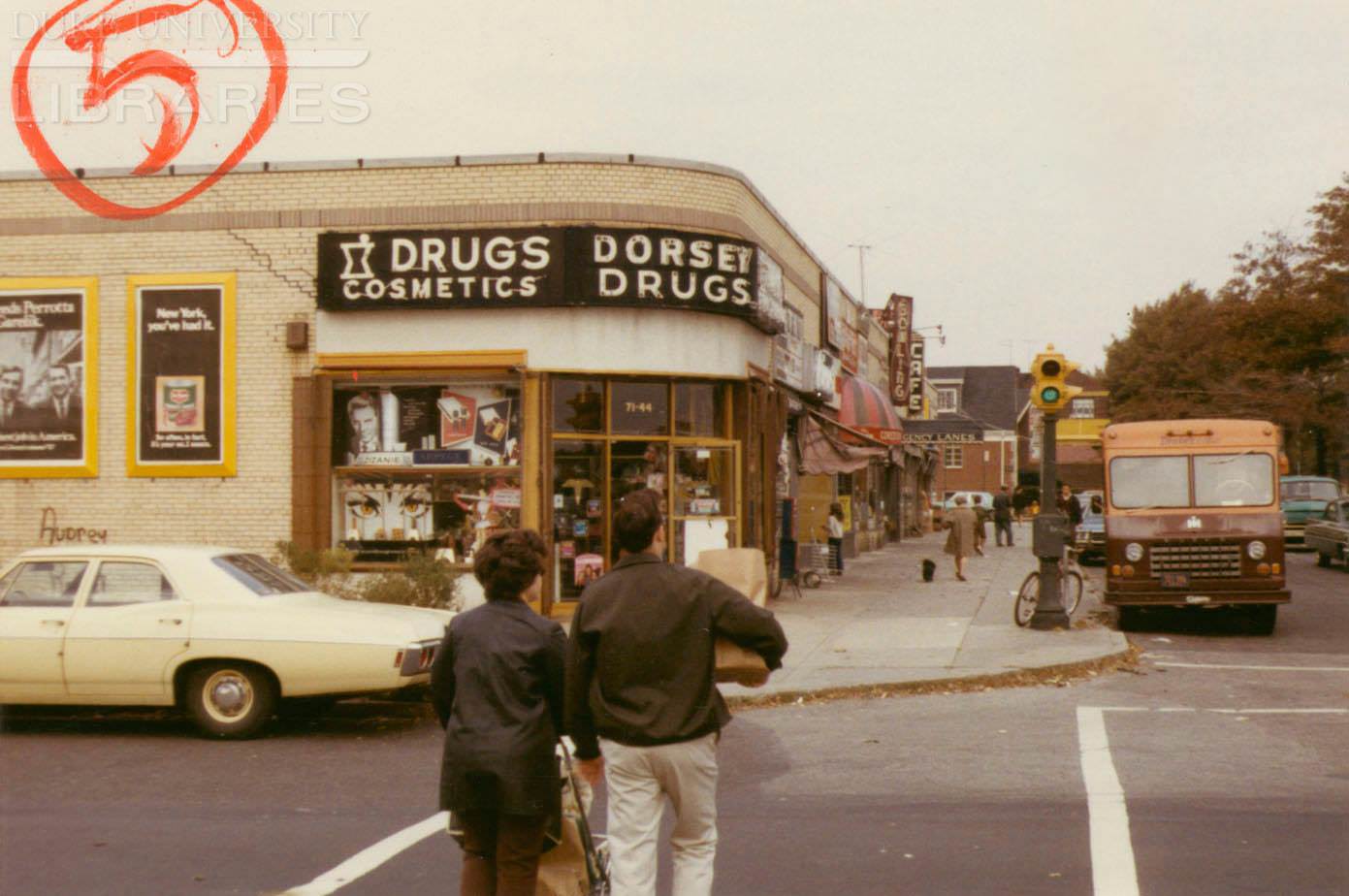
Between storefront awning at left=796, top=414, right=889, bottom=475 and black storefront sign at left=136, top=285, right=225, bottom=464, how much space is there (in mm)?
9915

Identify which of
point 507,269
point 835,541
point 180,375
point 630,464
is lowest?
point 835,541

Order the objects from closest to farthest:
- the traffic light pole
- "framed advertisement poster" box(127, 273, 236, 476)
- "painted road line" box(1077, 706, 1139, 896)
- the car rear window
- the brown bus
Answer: "painted road line" box(1077, 706, 1139, 896), the car rear window, the traffic light pole, the brown bus, "framed advertisement poster" box(127, 273, 236, 476)

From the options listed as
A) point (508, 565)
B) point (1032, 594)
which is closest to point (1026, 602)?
point (1032, 594)

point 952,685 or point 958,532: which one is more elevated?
point 958,532

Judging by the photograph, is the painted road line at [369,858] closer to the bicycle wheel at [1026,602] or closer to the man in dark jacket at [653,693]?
the man in dark jacket at [653,693]

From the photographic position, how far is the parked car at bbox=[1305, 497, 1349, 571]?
3117 cm

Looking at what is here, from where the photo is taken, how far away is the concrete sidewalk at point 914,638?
43.9 feet

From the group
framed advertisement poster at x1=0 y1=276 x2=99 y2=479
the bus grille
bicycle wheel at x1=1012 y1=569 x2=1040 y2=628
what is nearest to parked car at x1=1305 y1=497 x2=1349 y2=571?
the bus grille

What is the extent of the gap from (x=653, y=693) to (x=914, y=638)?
11.9 m

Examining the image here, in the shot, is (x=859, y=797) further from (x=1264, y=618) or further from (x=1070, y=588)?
(x=1264, y=618)

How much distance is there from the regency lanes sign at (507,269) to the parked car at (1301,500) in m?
24.7

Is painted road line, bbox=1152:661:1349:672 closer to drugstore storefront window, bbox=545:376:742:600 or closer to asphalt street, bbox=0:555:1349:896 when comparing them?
asphalt street, bbox=0:555:1349:896

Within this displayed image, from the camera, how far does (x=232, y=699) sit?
35.4 ft

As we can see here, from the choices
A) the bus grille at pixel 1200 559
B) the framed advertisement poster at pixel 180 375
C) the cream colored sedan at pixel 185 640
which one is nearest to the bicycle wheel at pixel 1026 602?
the bus grille at pixel 1200 559
